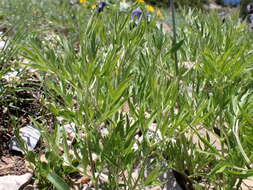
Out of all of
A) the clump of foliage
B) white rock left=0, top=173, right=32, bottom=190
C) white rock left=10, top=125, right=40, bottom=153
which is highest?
the clump of foliage

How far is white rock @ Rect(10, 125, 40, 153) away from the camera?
172 centimetres

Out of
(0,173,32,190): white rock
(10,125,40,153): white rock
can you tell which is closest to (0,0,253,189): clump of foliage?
(0,173,32,190): white rock

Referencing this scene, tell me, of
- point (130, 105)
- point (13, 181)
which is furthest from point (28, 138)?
point (130, 105)

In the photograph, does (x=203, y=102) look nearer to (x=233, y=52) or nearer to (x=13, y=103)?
(x=233, y=52)

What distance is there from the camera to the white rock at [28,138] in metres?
1.72

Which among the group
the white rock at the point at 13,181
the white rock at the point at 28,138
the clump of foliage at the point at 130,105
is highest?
the clump of foliage at the point at 130,105

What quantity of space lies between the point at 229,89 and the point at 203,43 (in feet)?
1.01

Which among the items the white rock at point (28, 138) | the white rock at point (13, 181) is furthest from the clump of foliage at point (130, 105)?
the white rock at point (28, 138)

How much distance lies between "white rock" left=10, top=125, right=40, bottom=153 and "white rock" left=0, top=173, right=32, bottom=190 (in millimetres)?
210

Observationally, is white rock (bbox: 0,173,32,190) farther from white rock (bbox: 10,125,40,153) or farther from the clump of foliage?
white rock (bbox: 10,125,40,153)

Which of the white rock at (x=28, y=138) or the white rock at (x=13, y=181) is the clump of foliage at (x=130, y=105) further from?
the white rock at (x=28, y=138)

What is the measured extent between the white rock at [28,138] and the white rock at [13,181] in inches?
8.3

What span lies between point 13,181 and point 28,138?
1.11 feet

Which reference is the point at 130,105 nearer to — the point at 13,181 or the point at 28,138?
the point at 13,181
